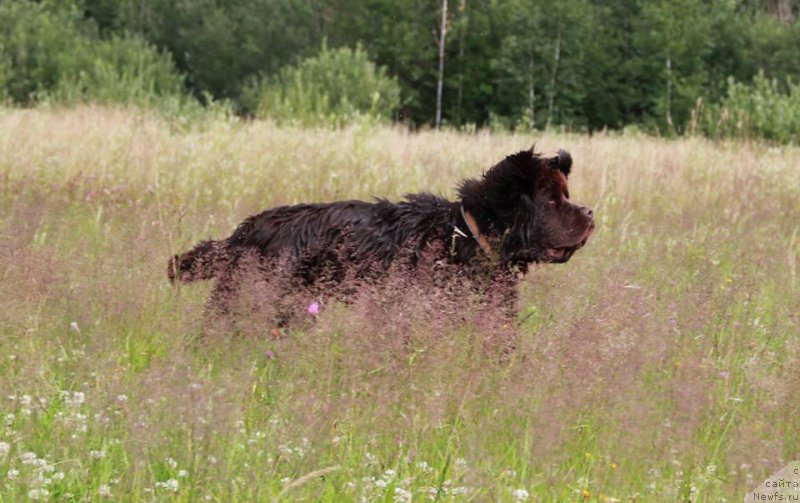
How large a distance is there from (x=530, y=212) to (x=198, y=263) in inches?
65.0

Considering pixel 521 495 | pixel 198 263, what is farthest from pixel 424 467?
pixel 198 263

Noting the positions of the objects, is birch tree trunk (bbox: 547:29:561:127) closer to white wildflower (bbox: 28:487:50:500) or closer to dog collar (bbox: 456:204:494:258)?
dog collar (bbox: 456:204:494:258)

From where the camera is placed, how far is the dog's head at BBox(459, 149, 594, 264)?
4.72m

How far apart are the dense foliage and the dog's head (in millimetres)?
32173

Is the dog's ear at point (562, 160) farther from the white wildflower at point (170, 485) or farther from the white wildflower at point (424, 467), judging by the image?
the white wildflower at point (170, 485)

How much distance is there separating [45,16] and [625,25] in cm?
2578

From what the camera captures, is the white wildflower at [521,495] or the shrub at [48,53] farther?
the shrub at [48,53]

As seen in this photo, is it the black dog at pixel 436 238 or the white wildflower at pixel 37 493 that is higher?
the black dog at pixel 436 238

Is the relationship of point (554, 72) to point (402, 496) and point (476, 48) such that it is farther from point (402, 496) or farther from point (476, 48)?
point (402, 496)

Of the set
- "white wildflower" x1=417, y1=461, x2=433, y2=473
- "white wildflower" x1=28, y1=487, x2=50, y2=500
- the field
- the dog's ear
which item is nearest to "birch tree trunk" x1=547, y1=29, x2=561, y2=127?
the field

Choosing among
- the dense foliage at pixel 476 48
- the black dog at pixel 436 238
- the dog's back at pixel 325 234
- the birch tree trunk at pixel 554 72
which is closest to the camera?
the black dog at pixel 436 238

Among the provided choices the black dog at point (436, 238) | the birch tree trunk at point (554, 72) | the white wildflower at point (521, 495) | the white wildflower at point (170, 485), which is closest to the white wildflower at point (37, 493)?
the white wildflower at point (170, 485)

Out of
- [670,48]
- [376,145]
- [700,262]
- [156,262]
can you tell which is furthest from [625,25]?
[156,262]

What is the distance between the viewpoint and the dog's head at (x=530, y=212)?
15.5ft
